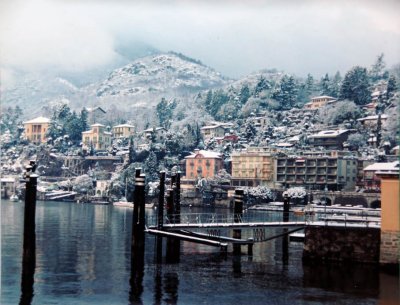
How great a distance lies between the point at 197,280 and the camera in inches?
221

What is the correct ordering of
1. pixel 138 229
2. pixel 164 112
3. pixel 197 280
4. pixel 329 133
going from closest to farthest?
pixel 197 280 → pixel 138 229 → pixel 329 133 → pixel 164 112

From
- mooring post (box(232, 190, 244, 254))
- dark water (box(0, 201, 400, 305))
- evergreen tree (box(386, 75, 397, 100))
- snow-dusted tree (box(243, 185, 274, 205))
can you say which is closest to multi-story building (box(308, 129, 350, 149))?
evergreen tree (box(386, 75, 397, 100))

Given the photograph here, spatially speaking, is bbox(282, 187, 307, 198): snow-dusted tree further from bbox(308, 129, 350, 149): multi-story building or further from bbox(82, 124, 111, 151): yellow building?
bbox(82, 124, 111, 151): yellow building

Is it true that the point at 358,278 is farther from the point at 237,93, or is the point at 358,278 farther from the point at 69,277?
the point at 237,93

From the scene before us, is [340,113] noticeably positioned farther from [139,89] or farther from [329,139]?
[139,89]

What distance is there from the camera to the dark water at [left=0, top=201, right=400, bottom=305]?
4.91 metres

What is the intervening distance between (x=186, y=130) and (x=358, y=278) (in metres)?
23.4

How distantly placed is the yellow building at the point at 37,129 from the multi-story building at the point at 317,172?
1215 centimetres

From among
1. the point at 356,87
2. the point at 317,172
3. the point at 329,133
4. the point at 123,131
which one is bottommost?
the point at 317,172

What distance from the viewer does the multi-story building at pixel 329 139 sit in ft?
85.1

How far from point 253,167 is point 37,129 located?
1205 cm

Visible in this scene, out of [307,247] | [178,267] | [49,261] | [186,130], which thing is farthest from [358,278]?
[186,130]

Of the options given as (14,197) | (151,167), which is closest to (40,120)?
(14,197)

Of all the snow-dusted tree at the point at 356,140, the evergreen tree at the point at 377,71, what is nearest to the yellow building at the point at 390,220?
the evergreen tree at the point at 377,71
